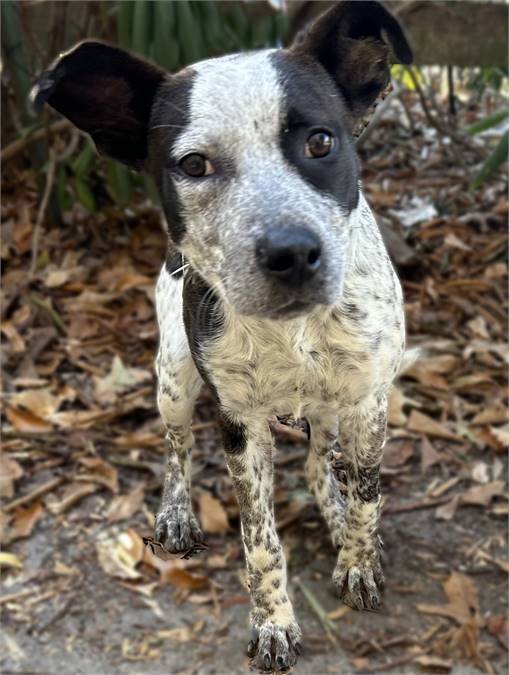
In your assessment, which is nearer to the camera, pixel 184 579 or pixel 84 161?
pixel 184 579

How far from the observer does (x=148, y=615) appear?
442 centimetres

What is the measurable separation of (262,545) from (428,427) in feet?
8.76

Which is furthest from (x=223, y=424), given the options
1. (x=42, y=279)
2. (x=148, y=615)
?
(x=42, y=279)

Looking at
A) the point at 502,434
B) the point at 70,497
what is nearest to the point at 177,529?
the point at 70,497

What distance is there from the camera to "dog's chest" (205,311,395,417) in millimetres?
2193

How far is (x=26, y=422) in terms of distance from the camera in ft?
17.5

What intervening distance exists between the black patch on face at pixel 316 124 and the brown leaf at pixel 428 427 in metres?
3.14

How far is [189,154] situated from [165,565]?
3.05 m

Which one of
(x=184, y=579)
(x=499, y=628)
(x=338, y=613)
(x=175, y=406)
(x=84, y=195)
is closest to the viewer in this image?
(x=175, y=406)

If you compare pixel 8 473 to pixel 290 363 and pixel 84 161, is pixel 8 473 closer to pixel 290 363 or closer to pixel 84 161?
pixel 84 161

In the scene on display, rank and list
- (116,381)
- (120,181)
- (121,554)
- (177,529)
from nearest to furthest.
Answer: (177,529)
(121,554)
(116,381)
(120,181)

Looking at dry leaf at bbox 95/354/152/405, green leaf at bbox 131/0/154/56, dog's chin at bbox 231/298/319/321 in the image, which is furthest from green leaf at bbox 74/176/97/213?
dog's chin at bbox 231/298/319/321

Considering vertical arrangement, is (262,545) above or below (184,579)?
above

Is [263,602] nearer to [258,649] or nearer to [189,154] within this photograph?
[258,649]
